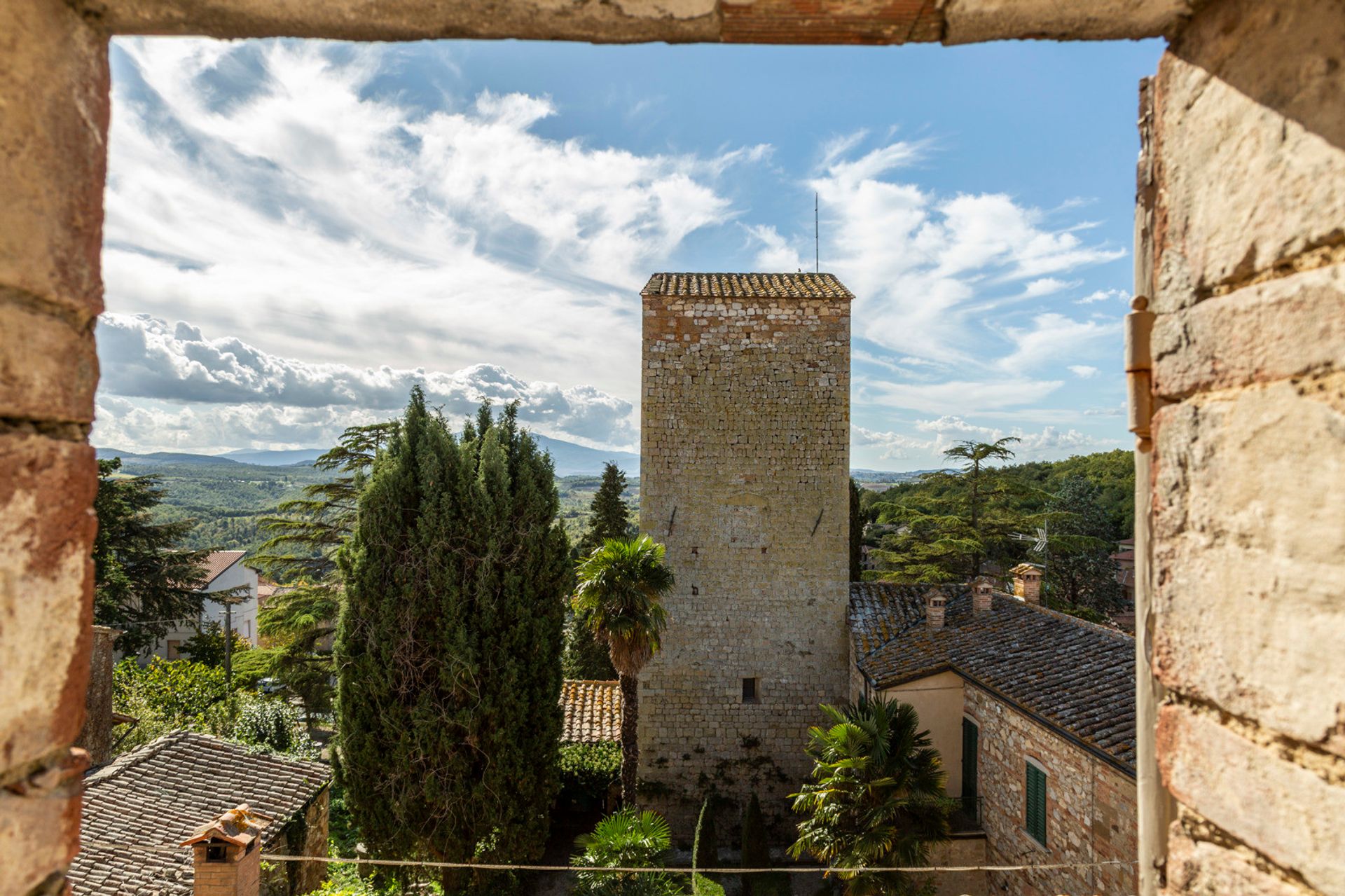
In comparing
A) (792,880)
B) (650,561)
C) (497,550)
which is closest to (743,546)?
(650,561)

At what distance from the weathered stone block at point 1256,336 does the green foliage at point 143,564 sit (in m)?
24.0

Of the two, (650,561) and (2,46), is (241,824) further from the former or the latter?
(2,46)

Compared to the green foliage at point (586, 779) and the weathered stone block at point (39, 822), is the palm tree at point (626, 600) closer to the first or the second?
the green foliage at point (586, 779)

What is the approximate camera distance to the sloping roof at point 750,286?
13406mm

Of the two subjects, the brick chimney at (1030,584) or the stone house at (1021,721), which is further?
the brick chimney at (1030,584)

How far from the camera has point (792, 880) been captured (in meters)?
11.8

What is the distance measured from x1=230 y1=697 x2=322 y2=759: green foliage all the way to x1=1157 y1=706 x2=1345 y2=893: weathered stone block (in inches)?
745

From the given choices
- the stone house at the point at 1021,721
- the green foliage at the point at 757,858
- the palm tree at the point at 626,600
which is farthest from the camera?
the green foliage at the point at 757,858

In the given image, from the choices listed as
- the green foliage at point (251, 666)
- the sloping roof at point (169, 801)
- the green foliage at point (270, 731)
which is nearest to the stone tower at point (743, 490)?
the sloping roof at point (169, 801)

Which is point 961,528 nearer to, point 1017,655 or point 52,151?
point 1017,655

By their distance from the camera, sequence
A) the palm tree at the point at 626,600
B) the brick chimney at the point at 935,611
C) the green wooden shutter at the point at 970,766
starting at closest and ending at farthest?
the palm tree at the point at 626,600, the green wooden shutter at the point at 970,766, the brick chimney at the point at 935,611

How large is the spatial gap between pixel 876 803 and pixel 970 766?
11.5 ft

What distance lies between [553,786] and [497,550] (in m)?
3.98

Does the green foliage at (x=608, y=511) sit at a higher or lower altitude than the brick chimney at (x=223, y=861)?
higher
